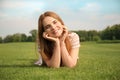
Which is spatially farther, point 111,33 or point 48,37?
point 111,33

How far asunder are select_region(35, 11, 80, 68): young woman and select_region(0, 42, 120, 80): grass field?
0.04 meters

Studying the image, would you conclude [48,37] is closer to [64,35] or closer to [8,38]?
[64,35]

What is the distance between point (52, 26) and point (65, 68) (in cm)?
17

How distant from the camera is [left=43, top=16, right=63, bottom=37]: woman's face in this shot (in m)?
1.14

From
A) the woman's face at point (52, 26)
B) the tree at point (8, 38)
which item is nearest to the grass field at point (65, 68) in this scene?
the tree at point (8, 38)

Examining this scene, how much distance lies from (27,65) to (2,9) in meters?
0.28

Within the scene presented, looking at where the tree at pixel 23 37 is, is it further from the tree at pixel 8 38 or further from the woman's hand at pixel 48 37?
the woman's hand at pixel 48 37

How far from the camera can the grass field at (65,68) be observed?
99cm

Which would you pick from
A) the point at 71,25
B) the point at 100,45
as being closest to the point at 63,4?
the point at 71,25

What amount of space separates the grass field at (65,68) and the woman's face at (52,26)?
0.45 ft

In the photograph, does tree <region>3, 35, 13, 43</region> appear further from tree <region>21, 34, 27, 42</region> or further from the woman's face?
the woman's face

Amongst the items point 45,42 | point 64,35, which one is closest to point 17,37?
point 45,42

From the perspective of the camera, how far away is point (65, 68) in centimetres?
112

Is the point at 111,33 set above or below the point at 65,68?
above
